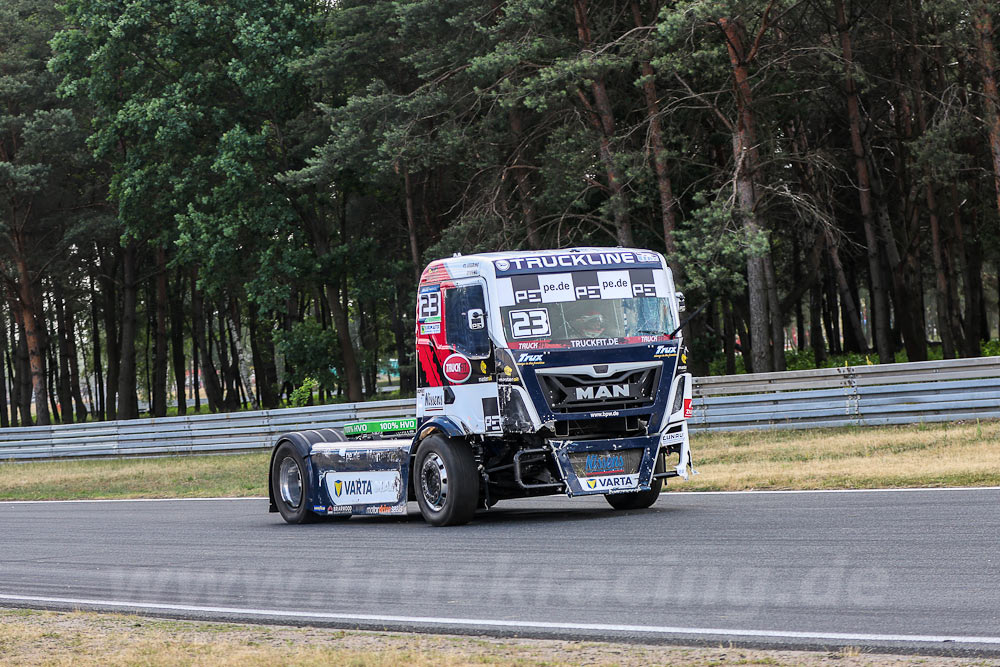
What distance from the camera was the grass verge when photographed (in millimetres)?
15165

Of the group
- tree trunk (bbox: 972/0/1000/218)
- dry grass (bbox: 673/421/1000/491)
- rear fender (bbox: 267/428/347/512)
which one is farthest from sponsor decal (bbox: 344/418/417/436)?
tree trunk (bbox: 972/0/1000/218)

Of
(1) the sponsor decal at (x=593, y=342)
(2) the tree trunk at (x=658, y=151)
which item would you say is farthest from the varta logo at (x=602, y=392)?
(2) the tree trunk at (x=658, y=151)

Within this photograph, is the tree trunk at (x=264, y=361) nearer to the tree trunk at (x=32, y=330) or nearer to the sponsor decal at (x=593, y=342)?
the tree trunk at (x=32, y=330)

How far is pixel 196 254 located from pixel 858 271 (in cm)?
2882

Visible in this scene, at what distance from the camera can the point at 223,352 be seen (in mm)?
72000

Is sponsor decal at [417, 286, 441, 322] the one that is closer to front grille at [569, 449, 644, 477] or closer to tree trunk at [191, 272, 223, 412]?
front grille at [569, 449, 644, 477]

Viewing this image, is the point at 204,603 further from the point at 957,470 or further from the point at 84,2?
the point at 84,2

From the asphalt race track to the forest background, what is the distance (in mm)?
13828

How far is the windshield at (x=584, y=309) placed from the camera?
42.8 feet

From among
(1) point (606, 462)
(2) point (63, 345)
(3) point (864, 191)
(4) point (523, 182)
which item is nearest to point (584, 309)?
(1) point (606, 462)

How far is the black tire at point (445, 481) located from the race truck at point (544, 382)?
0.5 inches

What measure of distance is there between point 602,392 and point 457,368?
161cm

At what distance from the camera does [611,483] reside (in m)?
12.9

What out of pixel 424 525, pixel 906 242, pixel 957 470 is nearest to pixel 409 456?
pixel 424 525
